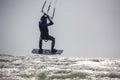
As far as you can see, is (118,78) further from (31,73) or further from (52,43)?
(52,43)

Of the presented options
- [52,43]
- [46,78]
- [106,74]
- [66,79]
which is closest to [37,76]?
[46,78]

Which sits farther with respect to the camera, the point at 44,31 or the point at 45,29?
the point at 44,31

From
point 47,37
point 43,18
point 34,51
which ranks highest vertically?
point 43,18

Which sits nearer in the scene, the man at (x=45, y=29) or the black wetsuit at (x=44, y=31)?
the man at (x=45, y=29)

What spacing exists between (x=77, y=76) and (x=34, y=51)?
25.1 ft

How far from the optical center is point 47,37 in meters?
10.5

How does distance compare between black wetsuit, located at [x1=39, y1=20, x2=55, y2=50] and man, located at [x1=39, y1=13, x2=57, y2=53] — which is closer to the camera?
man, located at [x1=39, y1=13, x2=57, y2=53]

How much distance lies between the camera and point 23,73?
2.72 meters

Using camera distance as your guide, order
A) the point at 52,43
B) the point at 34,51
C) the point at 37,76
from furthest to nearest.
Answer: the point at 52,43 < the point at 34,51 < the point at 37,76

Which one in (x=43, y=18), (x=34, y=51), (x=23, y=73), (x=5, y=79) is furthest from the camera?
(x=34, y=51)

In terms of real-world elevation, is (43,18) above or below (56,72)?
above

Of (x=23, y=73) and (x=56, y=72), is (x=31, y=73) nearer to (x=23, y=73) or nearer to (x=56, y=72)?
(x=23, y=73)

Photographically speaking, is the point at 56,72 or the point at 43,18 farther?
the point at 43,18

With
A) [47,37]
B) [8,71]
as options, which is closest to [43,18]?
[47,37]
